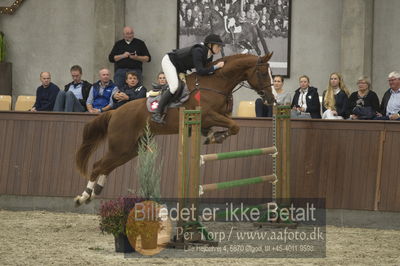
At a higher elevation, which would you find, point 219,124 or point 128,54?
point 128,54

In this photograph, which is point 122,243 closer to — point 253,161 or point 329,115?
point 253,161

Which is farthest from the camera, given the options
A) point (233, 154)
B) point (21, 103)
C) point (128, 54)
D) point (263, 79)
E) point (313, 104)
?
point (128, 54)

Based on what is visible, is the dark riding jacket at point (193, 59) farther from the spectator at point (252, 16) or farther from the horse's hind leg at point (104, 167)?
the spectator at point (252, 16)

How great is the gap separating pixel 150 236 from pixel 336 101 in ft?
16.1

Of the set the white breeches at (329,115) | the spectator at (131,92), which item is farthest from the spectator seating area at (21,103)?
the white breeches at (329,115)

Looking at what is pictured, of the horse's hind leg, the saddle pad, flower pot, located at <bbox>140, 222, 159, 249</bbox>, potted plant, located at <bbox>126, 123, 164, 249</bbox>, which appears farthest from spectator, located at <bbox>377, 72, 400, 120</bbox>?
flower pot, located at <bbox>140, 222, 159, 249</bbox>

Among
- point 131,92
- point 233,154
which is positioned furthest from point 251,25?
point 233,154

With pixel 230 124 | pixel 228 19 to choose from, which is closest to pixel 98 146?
pixel 230 124

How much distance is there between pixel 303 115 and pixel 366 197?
2290 millimetres

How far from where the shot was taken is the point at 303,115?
1267cm

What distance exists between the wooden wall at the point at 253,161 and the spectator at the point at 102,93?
1.53 m

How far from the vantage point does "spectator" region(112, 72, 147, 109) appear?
1307 cm

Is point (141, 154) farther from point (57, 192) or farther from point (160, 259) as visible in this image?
point (57, 192)

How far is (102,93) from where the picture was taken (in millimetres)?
13445
